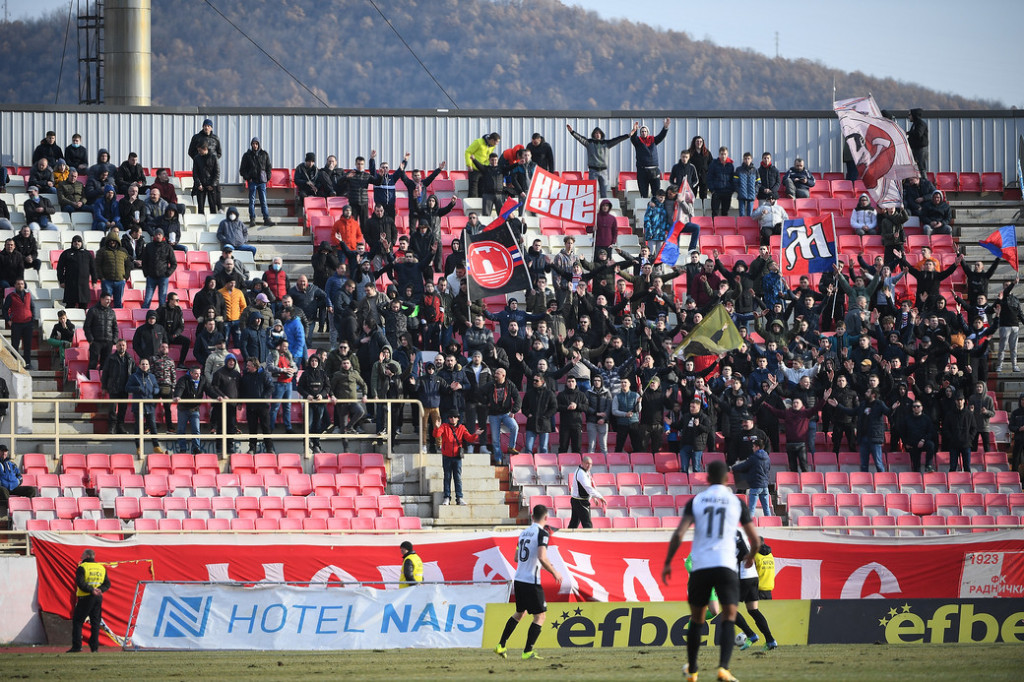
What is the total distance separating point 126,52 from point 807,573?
81.2 ft

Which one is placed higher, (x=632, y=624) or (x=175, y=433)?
(x=175, y=433)

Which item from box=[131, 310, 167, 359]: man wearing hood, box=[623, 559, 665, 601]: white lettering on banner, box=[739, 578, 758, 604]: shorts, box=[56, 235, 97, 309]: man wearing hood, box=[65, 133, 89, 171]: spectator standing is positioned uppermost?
box=[65, 133, 89, 171]: spectator standing

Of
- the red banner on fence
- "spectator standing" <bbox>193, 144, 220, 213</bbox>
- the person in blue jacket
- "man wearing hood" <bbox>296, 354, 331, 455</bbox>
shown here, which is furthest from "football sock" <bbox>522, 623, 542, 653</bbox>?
"spectator standing" <bbox>193, 144, 220, 213</bbox>

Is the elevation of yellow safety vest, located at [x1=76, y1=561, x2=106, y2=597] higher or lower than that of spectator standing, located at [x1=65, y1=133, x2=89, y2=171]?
lower

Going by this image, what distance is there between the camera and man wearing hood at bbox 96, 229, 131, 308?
2495 centimetres

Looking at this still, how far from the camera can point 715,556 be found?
443 inches

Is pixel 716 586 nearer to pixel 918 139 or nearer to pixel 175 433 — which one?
pixel 175 433

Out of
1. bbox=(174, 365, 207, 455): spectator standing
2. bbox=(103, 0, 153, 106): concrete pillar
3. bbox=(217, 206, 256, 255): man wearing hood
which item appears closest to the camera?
bbox=(174, 365, 207, 455): spectator standing

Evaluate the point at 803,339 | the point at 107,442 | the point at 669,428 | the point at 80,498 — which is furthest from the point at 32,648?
the point at 803,339

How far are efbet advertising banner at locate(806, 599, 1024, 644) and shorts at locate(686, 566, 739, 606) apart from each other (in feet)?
14.3

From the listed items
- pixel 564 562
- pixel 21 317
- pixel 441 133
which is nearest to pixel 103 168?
pixel 21 317

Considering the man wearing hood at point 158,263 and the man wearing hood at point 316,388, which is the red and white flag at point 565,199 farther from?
the man wearing hood at point 158,263

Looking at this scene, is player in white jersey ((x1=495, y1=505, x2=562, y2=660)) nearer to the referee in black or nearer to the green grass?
the green grass

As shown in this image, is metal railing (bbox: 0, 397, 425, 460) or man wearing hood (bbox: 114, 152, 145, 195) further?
man wearing hood (bbox: 114, 152, 145, 195)
